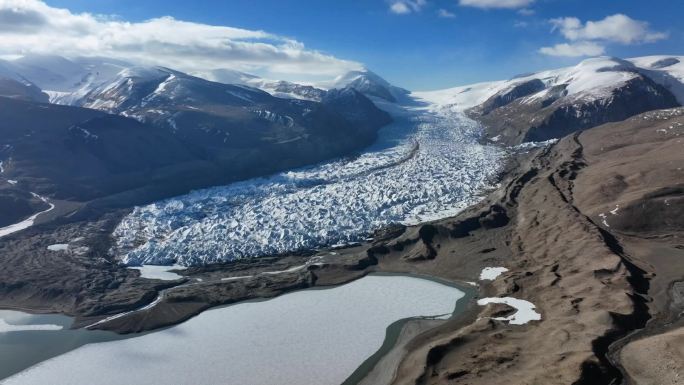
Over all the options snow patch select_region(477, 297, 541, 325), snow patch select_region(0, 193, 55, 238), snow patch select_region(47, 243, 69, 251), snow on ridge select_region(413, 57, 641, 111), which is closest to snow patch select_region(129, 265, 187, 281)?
snow patch select_region(47, 243, 69, 251)

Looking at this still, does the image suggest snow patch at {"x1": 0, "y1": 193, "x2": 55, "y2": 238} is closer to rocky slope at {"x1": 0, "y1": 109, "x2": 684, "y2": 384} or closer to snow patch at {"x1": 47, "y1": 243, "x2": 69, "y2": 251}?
rocky slope at {"x1": 0, "y1": 109, "x2": 684, "y2": 384}

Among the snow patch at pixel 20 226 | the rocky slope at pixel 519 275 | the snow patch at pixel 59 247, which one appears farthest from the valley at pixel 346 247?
the snow patch at pixel 59 247

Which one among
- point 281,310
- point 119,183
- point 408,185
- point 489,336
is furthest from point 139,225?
point 489,336

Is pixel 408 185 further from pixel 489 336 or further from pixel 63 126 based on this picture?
pixel 63 126

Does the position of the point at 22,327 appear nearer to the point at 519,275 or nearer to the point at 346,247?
the point at 346,247

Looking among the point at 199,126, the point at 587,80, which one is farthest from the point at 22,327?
the point at 587,80
